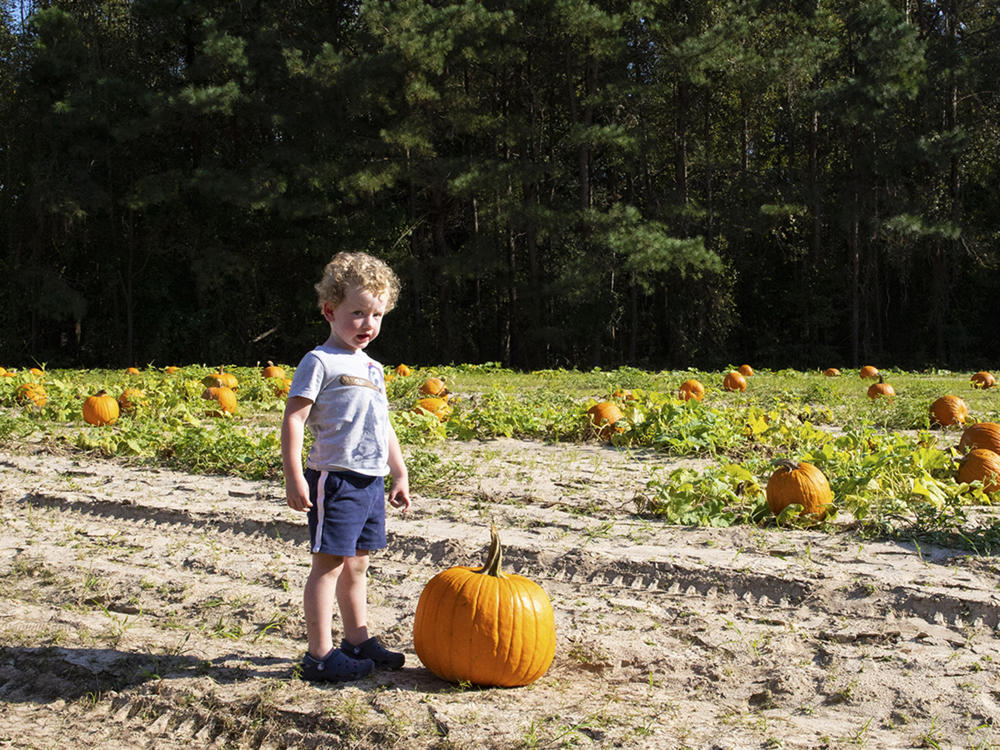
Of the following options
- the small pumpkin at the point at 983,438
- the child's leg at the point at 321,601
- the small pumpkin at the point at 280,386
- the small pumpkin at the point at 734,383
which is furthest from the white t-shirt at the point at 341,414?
the small pumpkin at the point at 734,383

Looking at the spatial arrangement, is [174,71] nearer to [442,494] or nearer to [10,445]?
[10,445]

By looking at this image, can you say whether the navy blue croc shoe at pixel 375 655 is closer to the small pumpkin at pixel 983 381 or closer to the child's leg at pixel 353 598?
the child's leg at pixel 353 598

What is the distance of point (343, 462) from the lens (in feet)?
10.1

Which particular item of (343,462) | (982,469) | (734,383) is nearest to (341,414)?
(343,462)

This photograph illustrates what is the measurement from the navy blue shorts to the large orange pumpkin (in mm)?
304

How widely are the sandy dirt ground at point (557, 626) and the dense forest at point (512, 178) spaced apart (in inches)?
597

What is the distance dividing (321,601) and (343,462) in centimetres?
45

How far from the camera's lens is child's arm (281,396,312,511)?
116 inches

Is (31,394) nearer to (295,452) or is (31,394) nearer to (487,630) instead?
(295,452)

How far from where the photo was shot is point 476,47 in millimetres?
20391

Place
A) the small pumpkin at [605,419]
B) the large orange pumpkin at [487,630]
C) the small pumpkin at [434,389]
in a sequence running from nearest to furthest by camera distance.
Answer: the large orange pumpkin at [487,630] → the small pumpkin at [605,419] → the small pumpkin at [434,389]

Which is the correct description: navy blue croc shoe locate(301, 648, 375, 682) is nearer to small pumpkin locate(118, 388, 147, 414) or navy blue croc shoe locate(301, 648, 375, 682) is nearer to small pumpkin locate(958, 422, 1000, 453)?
small pumpkin locate(958, 422, 1000, 453)

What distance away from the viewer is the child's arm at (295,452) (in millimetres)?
2943

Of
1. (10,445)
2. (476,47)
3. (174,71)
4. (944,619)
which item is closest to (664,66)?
(476,47)
